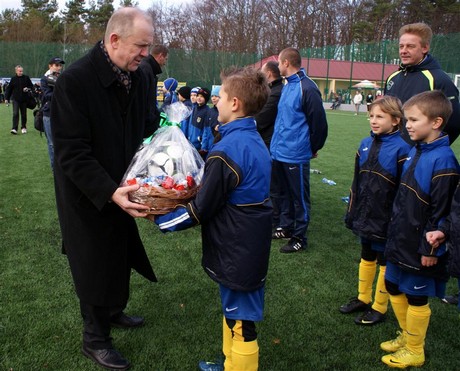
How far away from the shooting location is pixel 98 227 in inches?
107

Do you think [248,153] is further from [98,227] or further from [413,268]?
[413,268]

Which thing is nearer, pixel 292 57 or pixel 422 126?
pixel 422 126

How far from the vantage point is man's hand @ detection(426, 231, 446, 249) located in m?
2.74

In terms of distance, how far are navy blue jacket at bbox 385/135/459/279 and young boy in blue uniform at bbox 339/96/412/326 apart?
34 centimetres

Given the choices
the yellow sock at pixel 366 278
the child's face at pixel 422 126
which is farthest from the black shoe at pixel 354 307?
the child's face at pixel 422 126

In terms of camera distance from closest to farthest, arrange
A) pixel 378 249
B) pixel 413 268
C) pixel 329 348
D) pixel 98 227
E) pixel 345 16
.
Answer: pixel 98 227
pixel 413 268
pixel 329 348
pixel 378 249
pixel 345 16

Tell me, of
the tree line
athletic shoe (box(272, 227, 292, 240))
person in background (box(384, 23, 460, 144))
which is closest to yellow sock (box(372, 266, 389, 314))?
person in background (box(384, 23, 460, 144))

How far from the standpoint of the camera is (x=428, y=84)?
4.13m

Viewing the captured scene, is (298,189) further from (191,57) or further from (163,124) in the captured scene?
(191,57)

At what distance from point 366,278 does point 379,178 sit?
34.8 inches


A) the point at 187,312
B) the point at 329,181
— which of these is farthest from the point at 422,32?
the point at 329,181

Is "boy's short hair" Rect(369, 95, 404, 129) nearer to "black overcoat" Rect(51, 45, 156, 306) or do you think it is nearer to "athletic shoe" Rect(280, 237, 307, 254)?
"black overcoat" Rect(51, 45, 156, 306)

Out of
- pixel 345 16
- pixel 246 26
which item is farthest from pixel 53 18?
pixel 345 16

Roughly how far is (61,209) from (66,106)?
65 cm
